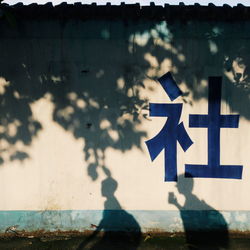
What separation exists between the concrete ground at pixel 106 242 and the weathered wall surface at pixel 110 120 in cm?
14

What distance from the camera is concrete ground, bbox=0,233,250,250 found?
4.22 m

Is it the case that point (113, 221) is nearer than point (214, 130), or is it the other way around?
point (214, 130)

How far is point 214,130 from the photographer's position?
14.6ft

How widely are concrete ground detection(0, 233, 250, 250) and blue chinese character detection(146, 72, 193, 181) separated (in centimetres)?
83

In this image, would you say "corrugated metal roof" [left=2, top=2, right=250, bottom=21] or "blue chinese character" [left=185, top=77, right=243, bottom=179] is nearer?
"corrugated metal roof" [left=2, top=2, right=250, bottom=21]

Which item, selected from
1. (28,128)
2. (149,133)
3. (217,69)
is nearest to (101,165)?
(149,133)

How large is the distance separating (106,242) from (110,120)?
163 cm

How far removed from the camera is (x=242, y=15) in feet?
13.9

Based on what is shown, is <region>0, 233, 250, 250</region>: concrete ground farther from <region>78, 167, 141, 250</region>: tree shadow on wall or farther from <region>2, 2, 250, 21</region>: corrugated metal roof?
<region>2, 2, 250, 21</region>: corrugated metal roof

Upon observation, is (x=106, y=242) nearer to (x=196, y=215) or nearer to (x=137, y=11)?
(x=196, y=215)

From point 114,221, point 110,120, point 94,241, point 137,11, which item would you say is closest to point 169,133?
point 110,120

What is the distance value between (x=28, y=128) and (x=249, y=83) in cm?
306

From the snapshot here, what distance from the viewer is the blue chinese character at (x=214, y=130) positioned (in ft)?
14.5

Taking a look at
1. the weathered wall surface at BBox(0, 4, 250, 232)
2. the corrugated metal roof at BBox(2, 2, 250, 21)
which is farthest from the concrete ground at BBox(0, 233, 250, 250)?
the corrugated metal roof at BBox(2, 2, 250, 21)
